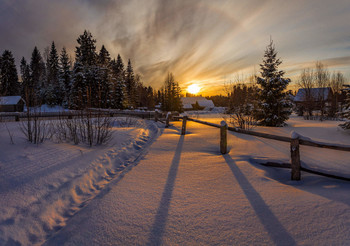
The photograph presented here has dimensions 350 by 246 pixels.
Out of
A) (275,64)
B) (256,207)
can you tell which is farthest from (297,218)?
(275,64)

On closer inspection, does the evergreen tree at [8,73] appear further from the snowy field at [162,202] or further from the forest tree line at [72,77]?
the snowy field at [162,202]

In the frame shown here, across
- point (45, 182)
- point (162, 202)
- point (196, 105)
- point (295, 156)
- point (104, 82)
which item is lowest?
point (162, 202)

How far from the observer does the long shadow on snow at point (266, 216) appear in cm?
182

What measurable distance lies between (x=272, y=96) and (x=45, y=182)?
15862 mm

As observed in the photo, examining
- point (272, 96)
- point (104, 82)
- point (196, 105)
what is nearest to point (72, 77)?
point (104, 82)

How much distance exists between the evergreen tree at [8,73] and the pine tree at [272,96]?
187 feet

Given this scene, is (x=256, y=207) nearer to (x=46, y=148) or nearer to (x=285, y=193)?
(x=285, y=193)

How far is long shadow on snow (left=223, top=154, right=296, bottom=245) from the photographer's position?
1824 mm

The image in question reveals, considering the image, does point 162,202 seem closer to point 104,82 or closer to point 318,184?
point 318,184

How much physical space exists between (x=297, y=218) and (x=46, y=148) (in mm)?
5778

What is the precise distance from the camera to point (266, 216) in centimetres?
221

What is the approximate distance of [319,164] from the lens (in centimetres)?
435

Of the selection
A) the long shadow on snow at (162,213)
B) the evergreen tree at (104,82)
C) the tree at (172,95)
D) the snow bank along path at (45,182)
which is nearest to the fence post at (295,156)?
the long shadow on snow at (162,213)

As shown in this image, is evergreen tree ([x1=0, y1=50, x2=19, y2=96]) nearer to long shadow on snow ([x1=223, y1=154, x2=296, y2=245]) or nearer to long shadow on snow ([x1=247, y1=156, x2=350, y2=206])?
long shadow on snow ([x1=223, y1=154, x2=296, y2=245])
